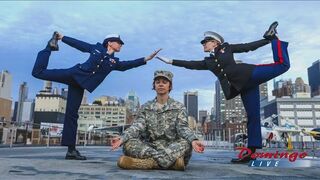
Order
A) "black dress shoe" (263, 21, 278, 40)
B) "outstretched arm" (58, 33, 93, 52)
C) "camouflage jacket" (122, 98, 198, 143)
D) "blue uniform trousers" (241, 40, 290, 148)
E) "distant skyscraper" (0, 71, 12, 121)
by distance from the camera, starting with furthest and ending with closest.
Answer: "distant skyscraper" (0, 71, 12, 121) → "outstretched arm" (58, 33, 93, 52) → "black dress shoe" (263, 21, 278, 40) → "blue uniform trousers" (241, 40, 290, 148) → "camouflage jacket" (122, 98, 198, 143)

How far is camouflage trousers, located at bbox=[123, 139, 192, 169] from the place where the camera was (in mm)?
3443

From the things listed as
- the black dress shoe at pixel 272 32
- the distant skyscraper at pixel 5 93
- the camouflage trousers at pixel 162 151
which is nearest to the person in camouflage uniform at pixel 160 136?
the camouflage trousers at pixel 162 151

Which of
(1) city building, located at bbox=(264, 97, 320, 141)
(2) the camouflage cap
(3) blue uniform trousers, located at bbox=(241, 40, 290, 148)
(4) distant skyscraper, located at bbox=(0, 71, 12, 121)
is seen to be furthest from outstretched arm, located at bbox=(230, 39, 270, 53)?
(1) city building, located at bbox=(264, 97, 320, 141)

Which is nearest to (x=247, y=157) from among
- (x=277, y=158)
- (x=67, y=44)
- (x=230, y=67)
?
(x=277, y=158)

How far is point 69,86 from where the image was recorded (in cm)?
514

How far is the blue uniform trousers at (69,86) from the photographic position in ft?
15.9

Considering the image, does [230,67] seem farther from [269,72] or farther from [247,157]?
[247,157]

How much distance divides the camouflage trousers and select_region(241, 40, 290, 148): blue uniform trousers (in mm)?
1601

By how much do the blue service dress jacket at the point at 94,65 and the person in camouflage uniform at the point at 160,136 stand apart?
4.28ft

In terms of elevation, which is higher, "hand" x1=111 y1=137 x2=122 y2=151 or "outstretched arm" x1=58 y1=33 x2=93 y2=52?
"outstretched arm" x1=58 y1=33 x2=93 y2=52

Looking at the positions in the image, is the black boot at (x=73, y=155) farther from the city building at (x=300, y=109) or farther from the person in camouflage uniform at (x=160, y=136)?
the city building at (x=300, y=109)

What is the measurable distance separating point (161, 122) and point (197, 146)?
0.73m

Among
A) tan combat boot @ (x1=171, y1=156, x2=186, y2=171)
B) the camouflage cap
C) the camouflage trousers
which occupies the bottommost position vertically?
tan combat boot @ (x1=171, y1=156, x2=186, y2=171)

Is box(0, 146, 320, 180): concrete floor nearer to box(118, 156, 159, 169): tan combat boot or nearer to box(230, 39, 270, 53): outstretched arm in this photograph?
box(118, 156, 159, 169): tan combat boot
